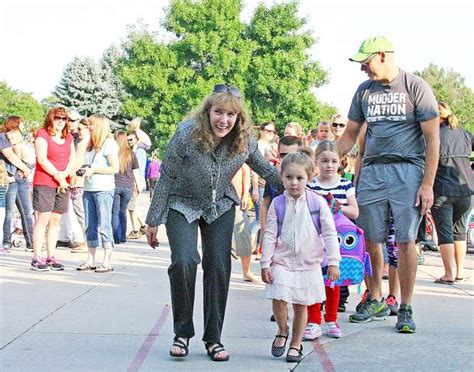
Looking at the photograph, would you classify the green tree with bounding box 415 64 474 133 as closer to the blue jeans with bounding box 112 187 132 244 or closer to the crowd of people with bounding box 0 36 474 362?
the blue jeans with bounding box 112 187 132 244

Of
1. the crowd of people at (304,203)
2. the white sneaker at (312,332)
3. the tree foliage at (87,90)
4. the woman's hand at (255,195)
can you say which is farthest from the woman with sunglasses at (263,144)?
→ the tree foliage at (87,90)

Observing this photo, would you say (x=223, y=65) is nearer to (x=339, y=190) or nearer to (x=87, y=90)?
(x=87, y=90)

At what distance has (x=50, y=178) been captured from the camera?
10.6 m

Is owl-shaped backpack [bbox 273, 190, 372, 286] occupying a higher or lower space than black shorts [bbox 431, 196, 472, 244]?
lower

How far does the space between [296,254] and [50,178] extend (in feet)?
18.3

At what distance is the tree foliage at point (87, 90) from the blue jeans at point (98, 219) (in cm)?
6291

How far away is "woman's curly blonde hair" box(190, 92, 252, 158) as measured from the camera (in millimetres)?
5641

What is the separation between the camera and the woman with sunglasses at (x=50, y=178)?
34.4 ft

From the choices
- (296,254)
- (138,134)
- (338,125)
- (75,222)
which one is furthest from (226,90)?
(138,134)

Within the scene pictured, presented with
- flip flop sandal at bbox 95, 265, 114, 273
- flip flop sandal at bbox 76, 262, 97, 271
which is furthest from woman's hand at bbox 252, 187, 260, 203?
flip flop sandal at bbox 76, 262, 97, 271

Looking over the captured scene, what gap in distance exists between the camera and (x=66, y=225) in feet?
44.7

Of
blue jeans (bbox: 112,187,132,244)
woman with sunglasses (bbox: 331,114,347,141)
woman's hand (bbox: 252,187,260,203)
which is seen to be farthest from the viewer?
blue jeans (bbox: 112,187,132,244)

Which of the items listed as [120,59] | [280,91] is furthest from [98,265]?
[120,59]

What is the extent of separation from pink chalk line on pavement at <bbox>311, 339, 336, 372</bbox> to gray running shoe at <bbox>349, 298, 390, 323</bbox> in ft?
3.07
